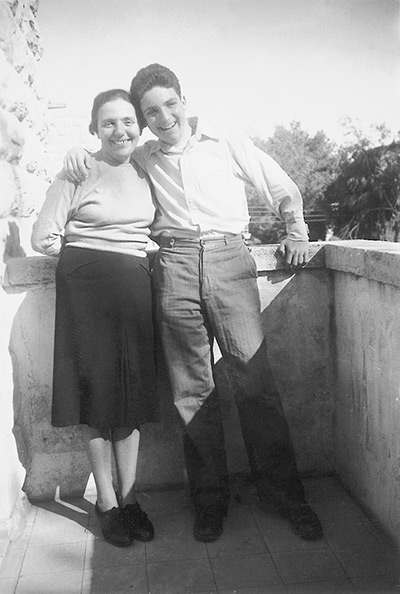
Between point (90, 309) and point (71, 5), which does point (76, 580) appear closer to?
point (90, 309)

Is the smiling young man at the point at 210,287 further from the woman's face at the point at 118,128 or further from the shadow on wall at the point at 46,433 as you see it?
the shadow on wall at the point at 46,433

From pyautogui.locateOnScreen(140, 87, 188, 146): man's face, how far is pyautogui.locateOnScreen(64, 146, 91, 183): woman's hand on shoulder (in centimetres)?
33

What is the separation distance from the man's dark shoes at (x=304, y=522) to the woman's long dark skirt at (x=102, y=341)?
2.57ft

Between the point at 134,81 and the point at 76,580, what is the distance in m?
2.06

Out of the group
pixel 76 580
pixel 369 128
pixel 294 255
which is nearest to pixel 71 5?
pixel 294 255

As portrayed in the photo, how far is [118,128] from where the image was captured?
247cm

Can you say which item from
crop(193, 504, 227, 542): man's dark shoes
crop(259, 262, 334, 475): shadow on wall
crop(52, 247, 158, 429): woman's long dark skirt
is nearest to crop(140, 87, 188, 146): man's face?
crop(52, 247, 158, 429): woman's long dark skirt

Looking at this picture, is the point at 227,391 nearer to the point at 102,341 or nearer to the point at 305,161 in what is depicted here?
the point at 102,341

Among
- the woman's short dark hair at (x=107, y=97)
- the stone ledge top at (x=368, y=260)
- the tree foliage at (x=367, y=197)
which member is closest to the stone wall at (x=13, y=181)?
the woman's short dark hair at (x=107, y=97)

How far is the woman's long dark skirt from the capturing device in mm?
2469

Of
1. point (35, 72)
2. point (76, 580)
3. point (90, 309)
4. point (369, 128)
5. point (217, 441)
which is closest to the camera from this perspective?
point (76, 580)

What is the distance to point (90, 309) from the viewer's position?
Result: 2.47 m

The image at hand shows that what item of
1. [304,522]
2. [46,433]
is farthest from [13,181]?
[304,522]

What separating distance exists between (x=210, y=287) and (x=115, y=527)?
1122 mm
